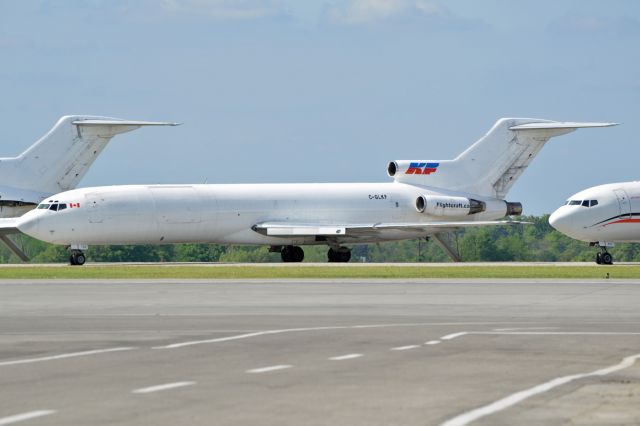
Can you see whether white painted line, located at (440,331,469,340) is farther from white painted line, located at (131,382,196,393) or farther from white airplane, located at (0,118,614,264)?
Result: white airplane, located at (0,118,614,264)

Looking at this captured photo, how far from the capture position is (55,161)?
245 feet

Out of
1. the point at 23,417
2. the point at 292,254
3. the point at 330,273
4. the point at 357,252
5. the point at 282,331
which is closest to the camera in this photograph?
the point at 23,417

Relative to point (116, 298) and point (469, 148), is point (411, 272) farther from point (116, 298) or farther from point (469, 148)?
point (469, 148)

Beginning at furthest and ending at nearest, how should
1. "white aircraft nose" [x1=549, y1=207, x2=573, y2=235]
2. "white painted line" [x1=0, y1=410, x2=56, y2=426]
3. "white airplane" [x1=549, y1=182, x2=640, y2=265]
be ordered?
"white aircraft nose" [x1=549, y1=207, x2=573, y2=235]
"white airplane" [x1=549, y1=182, x2=640, y2=265]
"white painted line" [x1=0, y1=410, x2=56, y2=426]

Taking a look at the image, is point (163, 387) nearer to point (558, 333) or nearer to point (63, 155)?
point (558, 333)

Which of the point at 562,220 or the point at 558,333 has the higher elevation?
the point at 562,220

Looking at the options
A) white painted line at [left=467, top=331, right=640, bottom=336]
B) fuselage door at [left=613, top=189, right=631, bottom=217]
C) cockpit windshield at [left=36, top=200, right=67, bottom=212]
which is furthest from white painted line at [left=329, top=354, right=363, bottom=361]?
cockpit windshield at [left=36, top=200, right=67, bottom=212]

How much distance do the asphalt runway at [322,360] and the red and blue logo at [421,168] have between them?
44042mm

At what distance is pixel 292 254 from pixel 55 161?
14791 millimetres

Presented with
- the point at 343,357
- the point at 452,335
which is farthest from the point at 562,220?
the point at 343,357

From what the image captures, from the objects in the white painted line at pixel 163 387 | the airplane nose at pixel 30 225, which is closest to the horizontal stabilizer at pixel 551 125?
the airplane nose at pixel 30 225

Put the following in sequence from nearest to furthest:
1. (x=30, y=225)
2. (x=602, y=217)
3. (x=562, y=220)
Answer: (x=602, y=217), (x=562, y=220), (x=30, y=225)

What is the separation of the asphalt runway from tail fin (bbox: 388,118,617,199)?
4407 cm

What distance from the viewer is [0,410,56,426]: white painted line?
1247cm
